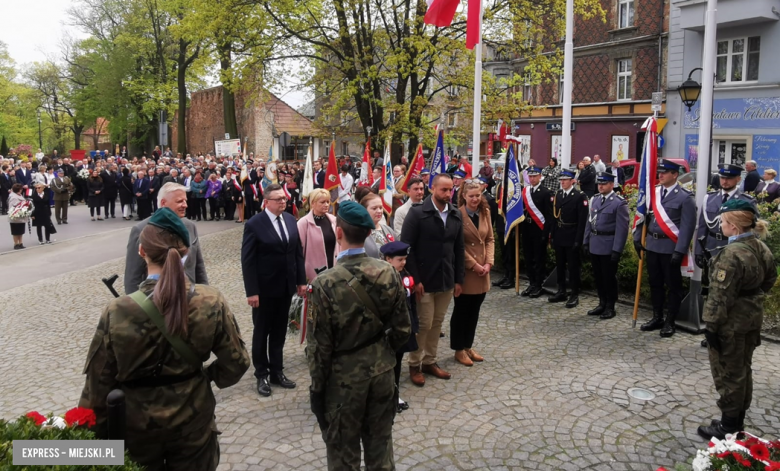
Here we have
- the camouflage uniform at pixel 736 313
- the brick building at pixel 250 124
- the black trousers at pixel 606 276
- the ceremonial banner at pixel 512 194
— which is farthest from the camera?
the brick building at pixel 250 124

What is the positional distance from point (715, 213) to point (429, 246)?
3.86 m

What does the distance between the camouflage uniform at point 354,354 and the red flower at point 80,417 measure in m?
1.20

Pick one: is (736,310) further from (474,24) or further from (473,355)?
(474,24)

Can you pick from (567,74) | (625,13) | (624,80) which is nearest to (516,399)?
(567,74)

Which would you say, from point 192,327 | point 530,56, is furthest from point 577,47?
point 192,327

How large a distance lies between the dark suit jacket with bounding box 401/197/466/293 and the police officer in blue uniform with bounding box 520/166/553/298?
4095mm

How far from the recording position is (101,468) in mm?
2490

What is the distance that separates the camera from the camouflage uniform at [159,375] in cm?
279

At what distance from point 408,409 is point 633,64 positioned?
99.7ft

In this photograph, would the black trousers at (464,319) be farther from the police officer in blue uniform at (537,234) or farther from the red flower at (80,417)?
the red flower at (80,417)

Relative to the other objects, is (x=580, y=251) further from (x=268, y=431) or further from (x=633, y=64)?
(x=633, y=64)

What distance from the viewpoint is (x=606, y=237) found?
27.3 ft

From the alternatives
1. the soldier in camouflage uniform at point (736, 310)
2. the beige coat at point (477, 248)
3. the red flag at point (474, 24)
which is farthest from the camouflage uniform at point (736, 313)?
the red flag at point (474, 24)

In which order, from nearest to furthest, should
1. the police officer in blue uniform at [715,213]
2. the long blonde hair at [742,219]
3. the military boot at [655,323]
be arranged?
the long blonde hair at [742,219] → the police officer in blue uniform at [715,213] → the military boot at [655,323]
